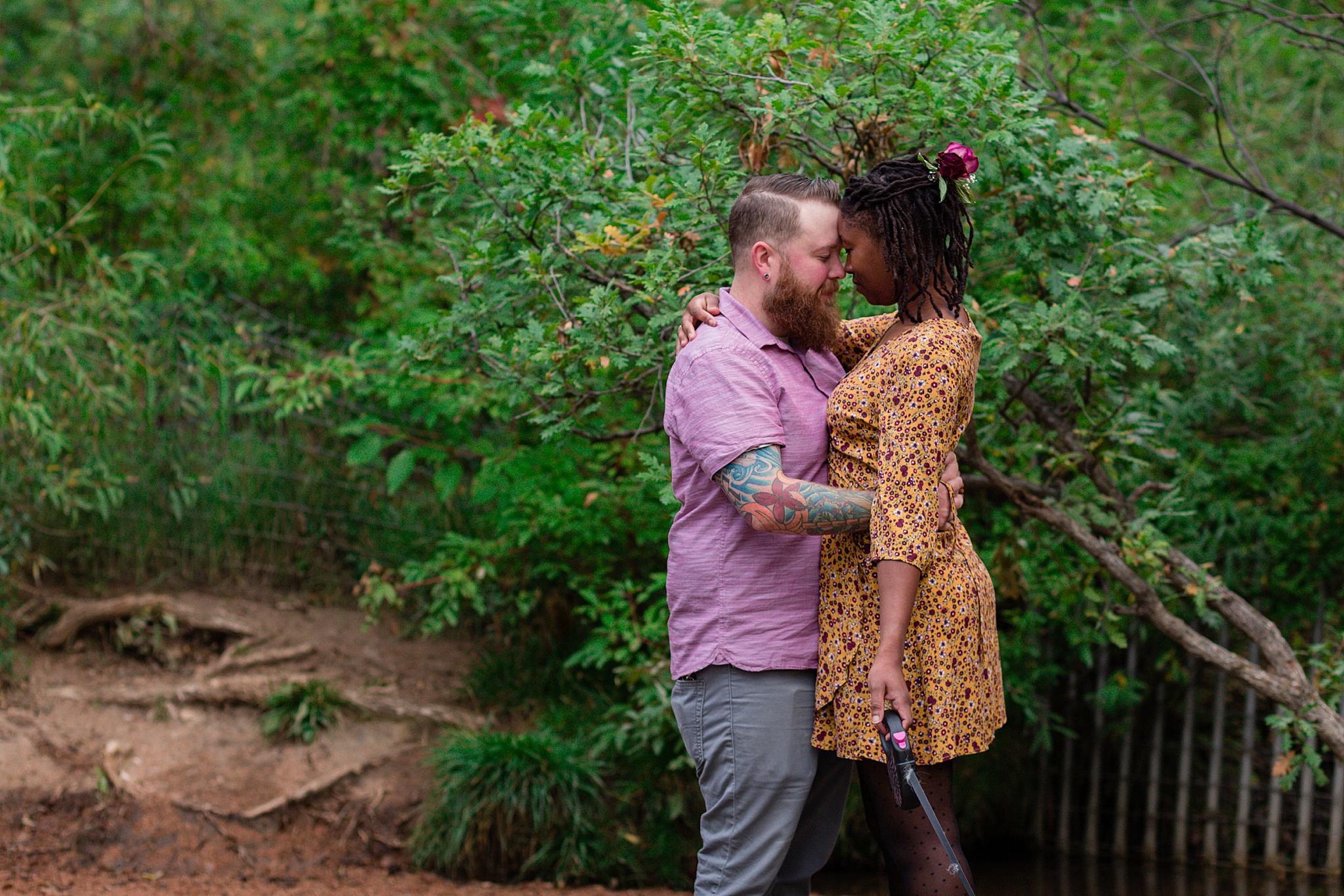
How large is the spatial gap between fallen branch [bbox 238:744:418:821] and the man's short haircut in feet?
10.2

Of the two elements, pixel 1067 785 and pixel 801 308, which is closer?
pixel 801 308

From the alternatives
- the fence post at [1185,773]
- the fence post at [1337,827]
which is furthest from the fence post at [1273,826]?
the fence post at [1185,773]

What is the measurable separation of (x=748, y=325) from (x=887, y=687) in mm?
681

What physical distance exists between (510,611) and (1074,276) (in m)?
2.94

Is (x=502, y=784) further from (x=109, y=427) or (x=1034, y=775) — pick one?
(x=1034, y=775)

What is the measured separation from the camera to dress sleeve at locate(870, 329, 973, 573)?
1.85 metres

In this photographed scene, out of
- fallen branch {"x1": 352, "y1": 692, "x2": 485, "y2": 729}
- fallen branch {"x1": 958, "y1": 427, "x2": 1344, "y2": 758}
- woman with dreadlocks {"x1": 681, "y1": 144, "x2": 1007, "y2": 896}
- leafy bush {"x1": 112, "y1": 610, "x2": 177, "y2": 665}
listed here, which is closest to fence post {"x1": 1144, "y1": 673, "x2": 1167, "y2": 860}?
fallen branch {"x1": 958, "y1": 427, "x2": 1344, "y2": 758}

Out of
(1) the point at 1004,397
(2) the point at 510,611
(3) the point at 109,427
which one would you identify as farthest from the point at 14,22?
(1) the point at 1004,397

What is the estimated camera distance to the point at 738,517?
2014 millimetres

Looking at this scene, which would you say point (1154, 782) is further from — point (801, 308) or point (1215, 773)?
point (801, 308)

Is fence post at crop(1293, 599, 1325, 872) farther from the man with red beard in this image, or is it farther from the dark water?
the man with red beard

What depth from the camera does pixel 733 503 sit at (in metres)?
1.90

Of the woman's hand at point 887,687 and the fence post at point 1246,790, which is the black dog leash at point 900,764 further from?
the fence post at point 1246,790

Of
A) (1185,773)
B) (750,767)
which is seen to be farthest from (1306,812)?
(750,767)
